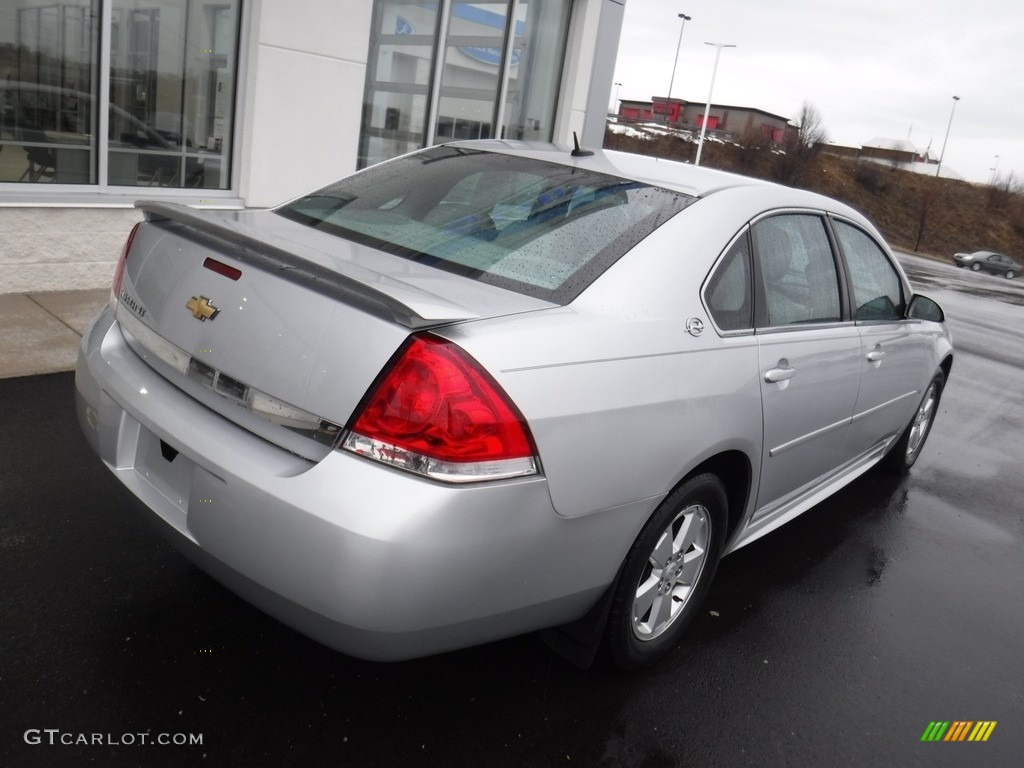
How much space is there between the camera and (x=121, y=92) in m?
7.04

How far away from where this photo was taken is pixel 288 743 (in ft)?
7.91

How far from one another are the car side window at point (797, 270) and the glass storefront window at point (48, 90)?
18.5ft

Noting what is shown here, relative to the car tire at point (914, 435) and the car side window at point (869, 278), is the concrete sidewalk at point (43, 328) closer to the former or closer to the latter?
the car side window at point (869, 278)

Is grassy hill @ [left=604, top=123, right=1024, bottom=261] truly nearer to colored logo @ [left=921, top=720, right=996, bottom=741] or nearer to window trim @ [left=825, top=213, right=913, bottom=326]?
window trim @ [left=825, top=213, right=913, bottom=326]

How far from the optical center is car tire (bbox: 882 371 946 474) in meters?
5.36

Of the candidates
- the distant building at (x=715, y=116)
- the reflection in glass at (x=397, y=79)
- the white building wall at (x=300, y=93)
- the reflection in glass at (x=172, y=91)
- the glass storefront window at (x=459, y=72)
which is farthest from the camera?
the distant building at (x=715, y=116)

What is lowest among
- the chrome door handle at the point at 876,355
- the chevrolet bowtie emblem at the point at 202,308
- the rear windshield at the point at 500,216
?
the chrome door handle at the point at 876,355

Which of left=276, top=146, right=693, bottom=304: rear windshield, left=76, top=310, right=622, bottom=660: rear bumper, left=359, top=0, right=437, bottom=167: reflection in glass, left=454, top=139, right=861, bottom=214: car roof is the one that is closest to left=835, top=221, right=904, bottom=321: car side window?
left=454, top=139, right=861, bottom=214: car roof

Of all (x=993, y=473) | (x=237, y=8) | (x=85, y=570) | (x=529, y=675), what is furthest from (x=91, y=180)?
(x=993, y=473)

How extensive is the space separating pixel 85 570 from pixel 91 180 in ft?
15.7

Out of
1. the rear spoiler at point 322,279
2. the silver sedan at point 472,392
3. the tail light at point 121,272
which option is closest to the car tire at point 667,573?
the silver sedan at point 472,392

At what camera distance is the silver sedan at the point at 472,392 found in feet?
6.90

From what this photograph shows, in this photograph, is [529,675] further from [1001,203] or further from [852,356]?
[1001,203]

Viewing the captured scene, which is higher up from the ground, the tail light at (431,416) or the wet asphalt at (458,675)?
the tail light at (431,416)
